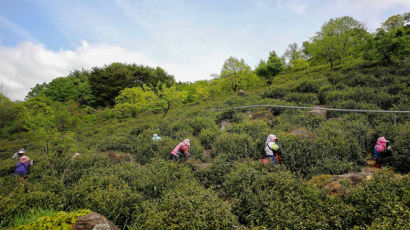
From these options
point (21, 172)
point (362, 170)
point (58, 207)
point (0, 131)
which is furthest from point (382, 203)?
point (0, 131)

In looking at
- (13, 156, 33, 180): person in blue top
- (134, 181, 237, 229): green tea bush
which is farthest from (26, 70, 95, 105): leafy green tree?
(134, 181, 237, 229): green tea bush

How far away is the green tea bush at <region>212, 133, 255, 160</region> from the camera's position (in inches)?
280

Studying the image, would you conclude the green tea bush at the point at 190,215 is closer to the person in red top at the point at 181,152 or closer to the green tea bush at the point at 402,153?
the person in red top at the point at 181,152

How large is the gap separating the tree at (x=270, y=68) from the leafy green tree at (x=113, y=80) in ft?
57.2

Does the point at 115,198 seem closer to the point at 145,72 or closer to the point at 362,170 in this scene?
the point at 362,170

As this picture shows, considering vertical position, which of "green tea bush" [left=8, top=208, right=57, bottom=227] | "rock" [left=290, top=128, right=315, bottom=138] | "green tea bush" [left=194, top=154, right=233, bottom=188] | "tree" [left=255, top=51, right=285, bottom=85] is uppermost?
"tree" [left=255, top=51, right=285, bottom=85]

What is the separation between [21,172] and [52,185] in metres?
3.98

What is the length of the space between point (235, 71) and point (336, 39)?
12247 millimetres

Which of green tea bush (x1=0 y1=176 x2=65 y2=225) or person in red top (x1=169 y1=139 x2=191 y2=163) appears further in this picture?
person in red top (x1=169 y1=139 x2=191 y2=163)

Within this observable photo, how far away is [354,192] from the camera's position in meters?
3.69

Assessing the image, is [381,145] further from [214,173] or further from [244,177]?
[214,173]

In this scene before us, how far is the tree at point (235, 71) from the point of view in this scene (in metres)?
27.4

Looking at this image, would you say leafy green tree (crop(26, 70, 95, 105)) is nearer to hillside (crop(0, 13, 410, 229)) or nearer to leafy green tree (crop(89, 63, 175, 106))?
leafy green tree (crop(89, 63, 175, 106))

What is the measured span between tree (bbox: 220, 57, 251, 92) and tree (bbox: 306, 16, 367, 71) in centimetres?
844
